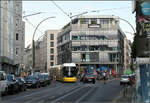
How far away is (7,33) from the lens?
198 feet

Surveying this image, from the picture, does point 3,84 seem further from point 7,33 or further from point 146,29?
point 7,33

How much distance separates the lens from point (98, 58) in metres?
101

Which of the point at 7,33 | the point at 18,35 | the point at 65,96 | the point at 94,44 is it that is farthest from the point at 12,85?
the point at 94,44

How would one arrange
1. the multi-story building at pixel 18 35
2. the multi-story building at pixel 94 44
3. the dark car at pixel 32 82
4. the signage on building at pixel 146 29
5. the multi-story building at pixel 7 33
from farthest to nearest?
the multi-story building at pixel 94 44, the multi-story building at pixel 18 35, the multi-story building at pixel 7 33, the dark car at pixel 32 82, the signage on building at pixel 146 29

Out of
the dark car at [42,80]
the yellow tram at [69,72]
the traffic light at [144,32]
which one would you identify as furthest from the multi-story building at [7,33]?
the traffic light at [144,32]

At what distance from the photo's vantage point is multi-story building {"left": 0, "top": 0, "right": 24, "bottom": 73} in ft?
186

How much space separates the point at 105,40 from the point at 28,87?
5728cm

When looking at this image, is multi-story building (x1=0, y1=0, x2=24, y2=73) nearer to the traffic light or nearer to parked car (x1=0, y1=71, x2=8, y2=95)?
parked car (x1=0, y1=71, x2=8, y2=95)

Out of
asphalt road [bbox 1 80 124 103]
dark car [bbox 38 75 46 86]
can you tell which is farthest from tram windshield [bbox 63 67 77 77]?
asphalt road [bbox 1 80 124 103]

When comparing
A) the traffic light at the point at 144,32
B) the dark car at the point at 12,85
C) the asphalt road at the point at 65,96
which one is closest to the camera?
the traffic light at the point at 144,32

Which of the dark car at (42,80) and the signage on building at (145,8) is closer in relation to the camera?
the signage on building at (145,8)

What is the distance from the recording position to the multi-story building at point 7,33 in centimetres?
A: 5673

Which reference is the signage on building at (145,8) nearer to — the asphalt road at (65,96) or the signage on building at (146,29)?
the signage on building at (146,29)

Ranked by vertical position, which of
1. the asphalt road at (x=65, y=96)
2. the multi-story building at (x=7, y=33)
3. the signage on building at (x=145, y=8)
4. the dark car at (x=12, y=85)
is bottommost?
the asphalt road at (x=65, y=96)
